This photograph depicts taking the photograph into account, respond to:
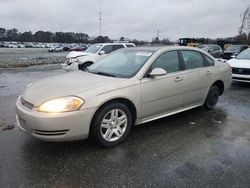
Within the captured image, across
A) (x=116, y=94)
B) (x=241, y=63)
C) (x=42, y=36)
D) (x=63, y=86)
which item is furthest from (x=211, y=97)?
(x=42, y=36)

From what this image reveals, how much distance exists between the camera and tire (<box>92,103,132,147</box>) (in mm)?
3617

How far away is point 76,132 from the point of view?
3434mm

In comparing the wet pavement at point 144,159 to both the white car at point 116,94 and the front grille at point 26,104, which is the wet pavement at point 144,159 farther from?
the front grille at point 26,104

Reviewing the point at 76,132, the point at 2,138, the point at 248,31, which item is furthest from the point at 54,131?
the point at 248,31

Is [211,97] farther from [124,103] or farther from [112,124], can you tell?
[112,124]

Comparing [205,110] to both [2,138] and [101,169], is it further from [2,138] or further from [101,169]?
[2,138]

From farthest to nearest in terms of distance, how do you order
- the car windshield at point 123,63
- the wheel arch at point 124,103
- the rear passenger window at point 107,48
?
1. the rear passenger window at point 107,48
2. the car windshield at point 123,63
3. the wheel arch at point 124,103

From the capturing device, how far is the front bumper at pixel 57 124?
3285 mm

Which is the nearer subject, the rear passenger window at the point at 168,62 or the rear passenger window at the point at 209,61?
the rear passenger window at the point at 168,62

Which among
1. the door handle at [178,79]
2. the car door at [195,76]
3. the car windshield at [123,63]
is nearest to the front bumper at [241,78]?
the car door at [195,76]

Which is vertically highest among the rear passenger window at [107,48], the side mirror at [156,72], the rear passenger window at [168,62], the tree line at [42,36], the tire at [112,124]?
the tree line at [42,36]

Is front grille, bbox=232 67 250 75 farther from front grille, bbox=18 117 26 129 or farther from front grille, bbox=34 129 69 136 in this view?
front grille, bbox=18 117 26 129

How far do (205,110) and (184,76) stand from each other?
4.56 feet

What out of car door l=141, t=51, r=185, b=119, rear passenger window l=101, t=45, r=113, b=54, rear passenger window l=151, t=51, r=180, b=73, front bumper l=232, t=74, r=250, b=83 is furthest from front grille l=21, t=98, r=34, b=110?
rear passenger window l=101, t=45, r=113, b=54
